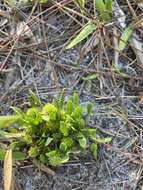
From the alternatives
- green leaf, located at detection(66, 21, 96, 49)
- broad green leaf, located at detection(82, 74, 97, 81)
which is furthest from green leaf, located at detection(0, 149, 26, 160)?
green leaf, located at detection(66, 21, 96, 49)

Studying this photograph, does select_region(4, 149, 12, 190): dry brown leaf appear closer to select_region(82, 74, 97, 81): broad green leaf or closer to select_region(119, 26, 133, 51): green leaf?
select_region(82, 74, 97, 81): broad green leaf

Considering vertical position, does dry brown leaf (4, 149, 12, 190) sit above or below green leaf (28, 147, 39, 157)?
below

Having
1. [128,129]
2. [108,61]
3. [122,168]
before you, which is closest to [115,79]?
[108,61]

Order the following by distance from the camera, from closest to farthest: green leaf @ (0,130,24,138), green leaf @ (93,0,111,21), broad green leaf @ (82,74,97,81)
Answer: green leaf @ (0,130,24,138), broad green leaf @ (82,74,97,81), green leaf @ (93,0,111,21)

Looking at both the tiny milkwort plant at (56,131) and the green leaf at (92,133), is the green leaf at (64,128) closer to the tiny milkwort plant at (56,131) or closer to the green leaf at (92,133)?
the tiny milkwort plant at (56,131)

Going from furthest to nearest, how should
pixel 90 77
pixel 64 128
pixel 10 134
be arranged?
pixel 90 77 < pixel 10 134 < pixel 64 128

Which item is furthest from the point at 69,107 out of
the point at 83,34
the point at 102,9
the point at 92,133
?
the point at 102,9

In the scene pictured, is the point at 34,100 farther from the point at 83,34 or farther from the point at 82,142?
the point at 83,34

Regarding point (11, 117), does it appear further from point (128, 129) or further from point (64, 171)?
point (128, 129)
